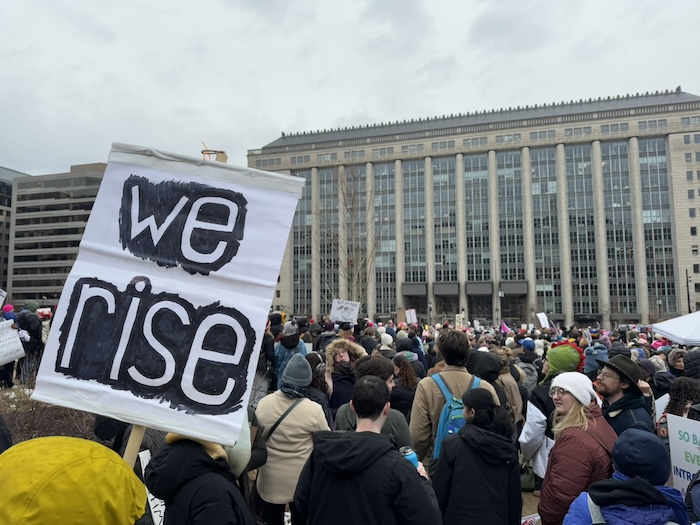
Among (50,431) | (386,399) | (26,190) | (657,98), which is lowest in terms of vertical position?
(50,431)

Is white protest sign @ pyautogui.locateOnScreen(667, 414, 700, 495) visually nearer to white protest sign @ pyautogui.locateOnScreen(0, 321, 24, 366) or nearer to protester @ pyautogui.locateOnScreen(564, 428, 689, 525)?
protester @ pyautogui.locateOnScreen(564, 428, 689, 525)

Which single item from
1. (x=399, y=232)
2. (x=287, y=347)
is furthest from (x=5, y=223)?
(x=287, y=347)

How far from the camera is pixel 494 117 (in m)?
78.6

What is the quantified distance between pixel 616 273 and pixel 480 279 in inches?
741

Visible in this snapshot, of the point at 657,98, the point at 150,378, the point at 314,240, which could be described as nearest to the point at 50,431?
the point at 150,378

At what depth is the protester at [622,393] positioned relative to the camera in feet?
13.1

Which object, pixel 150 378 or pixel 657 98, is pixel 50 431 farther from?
pixel 657 98

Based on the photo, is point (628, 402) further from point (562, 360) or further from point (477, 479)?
point (477, 479)

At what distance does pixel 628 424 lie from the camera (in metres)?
3.92

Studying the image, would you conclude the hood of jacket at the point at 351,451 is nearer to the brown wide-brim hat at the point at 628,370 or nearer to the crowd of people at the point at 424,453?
the crowd of people at the point at 424,453

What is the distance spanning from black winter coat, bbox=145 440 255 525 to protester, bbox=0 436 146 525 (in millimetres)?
692

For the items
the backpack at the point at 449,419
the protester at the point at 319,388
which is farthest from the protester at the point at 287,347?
the backpack at the point at 449,419

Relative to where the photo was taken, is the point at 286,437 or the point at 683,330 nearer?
the point at 286,437

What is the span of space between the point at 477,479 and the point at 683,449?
176cm
